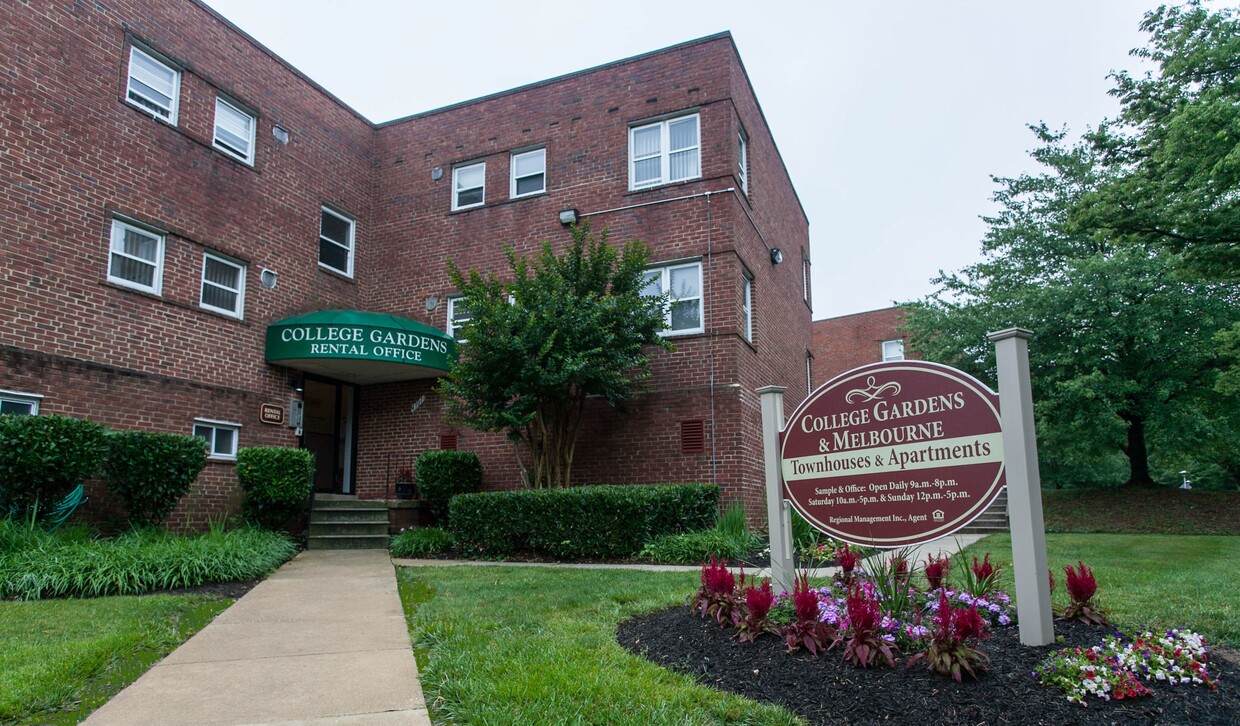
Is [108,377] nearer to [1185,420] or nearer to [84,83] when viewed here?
[84,83]

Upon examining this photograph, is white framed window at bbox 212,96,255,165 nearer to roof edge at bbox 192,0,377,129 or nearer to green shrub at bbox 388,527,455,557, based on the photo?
roof edge at bbox 192,0,377,129

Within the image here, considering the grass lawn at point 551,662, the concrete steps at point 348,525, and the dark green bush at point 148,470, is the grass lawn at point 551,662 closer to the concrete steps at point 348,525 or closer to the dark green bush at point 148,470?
the dark green bush at point 148,470

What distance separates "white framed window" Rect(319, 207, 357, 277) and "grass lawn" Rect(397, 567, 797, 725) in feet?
30.3

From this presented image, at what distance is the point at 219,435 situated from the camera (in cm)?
1244

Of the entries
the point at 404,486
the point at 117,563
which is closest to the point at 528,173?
the point at 404,486

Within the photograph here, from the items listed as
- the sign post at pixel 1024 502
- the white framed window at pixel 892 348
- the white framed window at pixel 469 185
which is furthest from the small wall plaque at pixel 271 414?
Result: the white framed window at pixel 892 348

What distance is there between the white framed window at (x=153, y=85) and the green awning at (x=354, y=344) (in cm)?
363

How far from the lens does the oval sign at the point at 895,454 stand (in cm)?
450

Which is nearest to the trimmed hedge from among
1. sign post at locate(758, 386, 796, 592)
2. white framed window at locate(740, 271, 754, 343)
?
white framed window at locate(740, 271, 754, 343)

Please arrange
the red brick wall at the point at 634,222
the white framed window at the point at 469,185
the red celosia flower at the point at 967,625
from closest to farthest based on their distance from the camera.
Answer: the red celosia flower at the point at 967,625
the red brick wall at the point at 634,222
the white framed window at the point at 469,185

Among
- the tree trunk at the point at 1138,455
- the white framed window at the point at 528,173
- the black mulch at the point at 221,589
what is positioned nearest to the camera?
the black mulch at the point at 221,589

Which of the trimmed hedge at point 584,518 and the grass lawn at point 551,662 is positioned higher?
the trimmed hedge at point 584,518

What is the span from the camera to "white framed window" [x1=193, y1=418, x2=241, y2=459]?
12.1 m

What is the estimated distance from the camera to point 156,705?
156 inches
